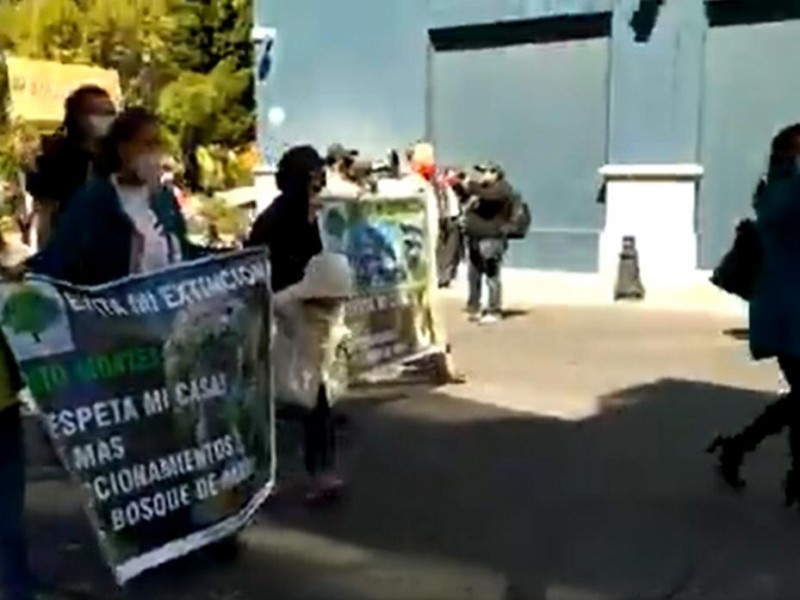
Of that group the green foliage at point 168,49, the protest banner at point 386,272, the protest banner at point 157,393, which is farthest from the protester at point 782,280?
the green foliage at point 168,49

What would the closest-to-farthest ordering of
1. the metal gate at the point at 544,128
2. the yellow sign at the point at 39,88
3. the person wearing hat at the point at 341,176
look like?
the person wearing hat at the point at 341,176
the yellow sign at the point at 39,88
the metal gate at the point at 544,128

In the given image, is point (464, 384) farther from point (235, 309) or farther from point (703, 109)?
point (703, 109)

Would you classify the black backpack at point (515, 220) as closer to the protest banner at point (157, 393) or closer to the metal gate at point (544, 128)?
the metal gate at point (544, 128)

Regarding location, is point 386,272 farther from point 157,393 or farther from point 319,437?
point 157,393

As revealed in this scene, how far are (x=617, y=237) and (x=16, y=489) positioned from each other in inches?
596

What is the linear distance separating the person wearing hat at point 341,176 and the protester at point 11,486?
4.93 meters

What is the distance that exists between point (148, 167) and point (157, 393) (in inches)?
39.9

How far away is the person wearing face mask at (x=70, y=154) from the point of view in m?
7.90

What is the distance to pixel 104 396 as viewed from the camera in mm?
5930

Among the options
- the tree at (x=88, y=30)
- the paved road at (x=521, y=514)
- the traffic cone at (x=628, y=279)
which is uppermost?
the tree at (x=88, y=30)

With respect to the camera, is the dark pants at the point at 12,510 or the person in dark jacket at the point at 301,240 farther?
the person in dark jacket at the point at 301,240

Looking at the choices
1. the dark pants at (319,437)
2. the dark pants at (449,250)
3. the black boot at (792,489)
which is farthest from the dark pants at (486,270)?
the black boot at (792,489)

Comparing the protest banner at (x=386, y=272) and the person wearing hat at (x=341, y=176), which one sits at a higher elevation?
the person wearing hat at (x=341, y=176)

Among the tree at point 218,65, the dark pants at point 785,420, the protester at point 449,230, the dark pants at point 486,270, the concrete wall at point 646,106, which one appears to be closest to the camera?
the dark pants at point 785,420
